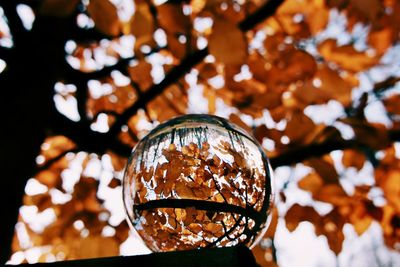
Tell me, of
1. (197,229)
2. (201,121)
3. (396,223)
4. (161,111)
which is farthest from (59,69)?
(396,223)

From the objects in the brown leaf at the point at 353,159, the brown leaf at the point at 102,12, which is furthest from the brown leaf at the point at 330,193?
the brown leaf at the point at 102,12

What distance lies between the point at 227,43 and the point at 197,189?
789 mm

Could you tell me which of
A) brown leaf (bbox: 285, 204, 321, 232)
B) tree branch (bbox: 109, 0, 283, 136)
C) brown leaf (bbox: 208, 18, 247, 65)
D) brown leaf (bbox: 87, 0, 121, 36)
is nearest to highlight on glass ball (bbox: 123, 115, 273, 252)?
brown leaf (bbox: 208, 18, 247, 65)

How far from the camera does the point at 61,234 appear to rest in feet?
7.83

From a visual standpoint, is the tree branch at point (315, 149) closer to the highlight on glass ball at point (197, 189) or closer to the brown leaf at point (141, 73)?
the highlight on glass ball at point (197, 189)

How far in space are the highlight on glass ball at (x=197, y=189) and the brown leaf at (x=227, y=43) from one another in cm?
59

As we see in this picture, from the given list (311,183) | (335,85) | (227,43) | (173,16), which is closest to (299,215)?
(311,183)

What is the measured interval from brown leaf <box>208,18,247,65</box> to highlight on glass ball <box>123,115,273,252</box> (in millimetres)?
593

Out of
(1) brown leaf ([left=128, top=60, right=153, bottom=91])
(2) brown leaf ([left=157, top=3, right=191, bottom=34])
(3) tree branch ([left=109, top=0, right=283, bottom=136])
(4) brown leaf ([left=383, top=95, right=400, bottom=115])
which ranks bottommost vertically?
(4) brown leaf ([left=383, top=95, right=400, bottom=115])

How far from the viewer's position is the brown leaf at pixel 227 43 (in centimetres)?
140

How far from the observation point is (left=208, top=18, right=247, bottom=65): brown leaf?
1396 mm

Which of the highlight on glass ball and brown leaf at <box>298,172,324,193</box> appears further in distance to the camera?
brown leaf at <box>298,172,324,193</box>

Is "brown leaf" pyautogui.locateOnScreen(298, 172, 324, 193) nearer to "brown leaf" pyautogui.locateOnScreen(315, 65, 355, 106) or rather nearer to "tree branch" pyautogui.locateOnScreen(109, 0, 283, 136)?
"brown leaf" pyautogui.locateOnScreen(315, 65, 355, 106)

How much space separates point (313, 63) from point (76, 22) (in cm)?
134
